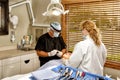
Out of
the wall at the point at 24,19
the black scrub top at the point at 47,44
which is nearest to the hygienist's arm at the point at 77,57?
the black scrub top at the point at 47,44

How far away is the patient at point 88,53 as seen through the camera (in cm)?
201

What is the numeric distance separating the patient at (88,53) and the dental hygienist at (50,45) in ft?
1.95

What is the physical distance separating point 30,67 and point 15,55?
438 millimetres

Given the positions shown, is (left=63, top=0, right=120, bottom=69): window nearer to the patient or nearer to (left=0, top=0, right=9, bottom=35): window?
the patient

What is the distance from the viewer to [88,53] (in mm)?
2020

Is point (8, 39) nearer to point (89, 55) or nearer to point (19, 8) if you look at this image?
point (19, 8)

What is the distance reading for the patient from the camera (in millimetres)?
2012

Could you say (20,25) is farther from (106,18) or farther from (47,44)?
(106,18)

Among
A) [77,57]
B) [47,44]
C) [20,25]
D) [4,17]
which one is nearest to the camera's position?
[77,57]

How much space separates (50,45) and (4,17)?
1.29 meters

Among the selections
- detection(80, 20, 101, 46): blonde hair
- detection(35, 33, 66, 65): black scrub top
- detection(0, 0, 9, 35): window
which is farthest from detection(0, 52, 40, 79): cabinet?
detection(80, 20, 101, 46): blonde hair

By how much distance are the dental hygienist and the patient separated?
1.95ft

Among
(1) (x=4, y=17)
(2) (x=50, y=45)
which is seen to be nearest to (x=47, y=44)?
(2) (x=50, y=45)

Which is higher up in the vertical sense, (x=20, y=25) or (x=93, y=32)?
(x=20, y=25)
